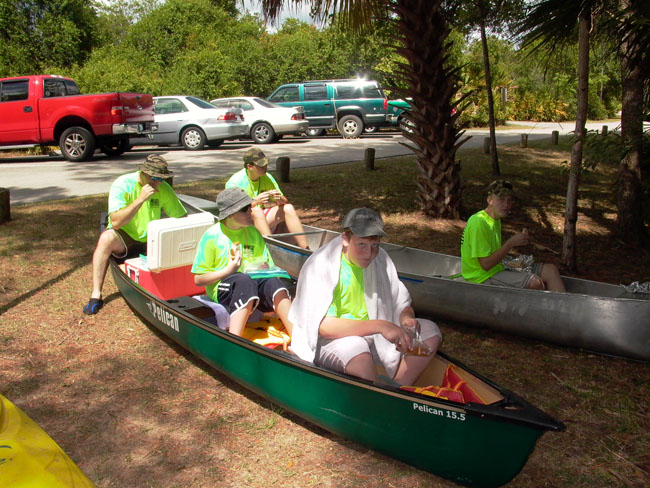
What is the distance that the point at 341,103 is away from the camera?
72.1 feet

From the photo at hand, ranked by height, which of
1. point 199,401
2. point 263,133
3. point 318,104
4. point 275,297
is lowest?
point 199,401

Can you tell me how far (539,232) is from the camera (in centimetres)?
973

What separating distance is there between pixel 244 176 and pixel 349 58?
25.0m

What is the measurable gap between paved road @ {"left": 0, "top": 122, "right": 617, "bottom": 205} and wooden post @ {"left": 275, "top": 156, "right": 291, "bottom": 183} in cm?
148

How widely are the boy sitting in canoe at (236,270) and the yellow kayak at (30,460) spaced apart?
1.98 m

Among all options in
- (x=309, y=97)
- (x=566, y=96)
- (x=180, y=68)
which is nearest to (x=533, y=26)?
(x=309, y=97)

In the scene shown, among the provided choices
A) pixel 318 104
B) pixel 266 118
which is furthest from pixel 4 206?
pixel 318 104

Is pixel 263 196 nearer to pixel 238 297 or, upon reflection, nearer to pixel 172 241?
pixel 172 241

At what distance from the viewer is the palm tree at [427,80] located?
28.6 ft

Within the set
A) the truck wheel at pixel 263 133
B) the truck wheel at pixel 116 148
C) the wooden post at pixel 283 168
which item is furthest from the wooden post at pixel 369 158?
the truck wheel at pixel 116 148

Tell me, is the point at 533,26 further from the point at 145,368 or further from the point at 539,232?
the point at 145,368

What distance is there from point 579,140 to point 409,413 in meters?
4.96

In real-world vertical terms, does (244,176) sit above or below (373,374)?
above

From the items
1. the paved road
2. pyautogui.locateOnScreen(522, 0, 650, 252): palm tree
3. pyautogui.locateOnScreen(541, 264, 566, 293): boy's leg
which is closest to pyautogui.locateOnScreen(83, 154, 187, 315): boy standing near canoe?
pyautogui.locateOnScreen(541, 264, 566, 293): boy's leg
